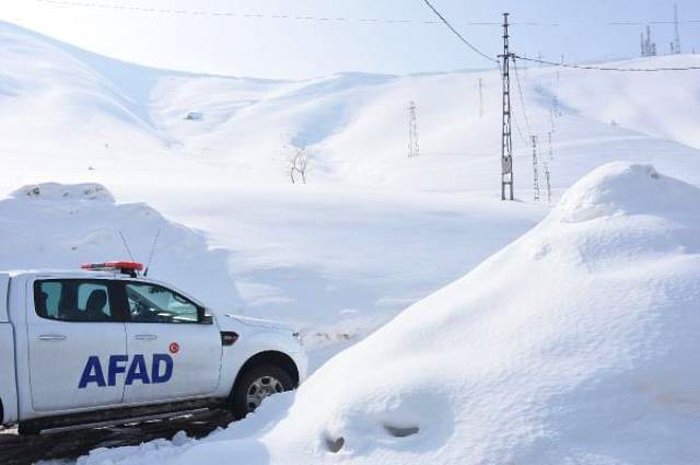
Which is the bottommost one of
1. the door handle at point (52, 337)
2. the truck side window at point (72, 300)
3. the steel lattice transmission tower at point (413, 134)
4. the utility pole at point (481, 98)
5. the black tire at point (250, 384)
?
the black tire at point (250, 384)

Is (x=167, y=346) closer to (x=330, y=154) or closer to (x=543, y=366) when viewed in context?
(x=543, y=366)

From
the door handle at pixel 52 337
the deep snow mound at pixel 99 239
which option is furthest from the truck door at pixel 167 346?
the deep snow mound at pixel 99 239

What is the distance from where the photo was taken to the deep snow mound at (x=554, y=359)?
3980mm

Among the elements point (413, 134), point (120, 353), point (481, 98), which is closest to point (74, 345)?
point (120, 353)

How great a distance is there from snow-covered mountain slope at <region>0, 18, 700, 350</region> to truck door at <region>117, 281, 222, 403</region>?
485 cm

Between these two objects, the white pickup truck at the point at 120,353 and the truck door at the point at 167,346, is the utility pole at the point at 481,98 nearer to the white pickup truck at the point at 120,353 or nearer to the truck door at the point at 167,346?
the white pickup truck at the point at 120,353

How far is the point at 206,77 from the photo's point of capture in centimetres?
16712

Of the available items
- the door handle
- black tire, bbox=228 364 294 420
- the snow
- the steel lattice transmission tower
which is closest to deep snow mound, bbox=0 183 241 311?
the snow

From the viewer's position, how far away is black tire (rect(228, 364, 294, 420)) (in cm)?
777

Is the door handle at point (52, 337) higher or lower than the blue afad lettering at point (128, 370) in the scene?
higher

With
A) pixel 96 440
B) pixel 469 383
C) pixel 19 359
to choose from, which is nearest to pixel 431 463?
pixel 469 383

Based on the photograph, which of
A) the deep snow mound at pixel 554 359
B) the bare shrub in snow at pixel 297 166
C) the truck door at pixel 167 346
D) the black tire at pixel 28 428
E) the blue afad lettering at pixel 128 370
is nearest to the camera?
the deep snow mound at pixel 554 359

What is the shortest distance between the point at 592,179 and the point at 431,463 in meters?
2.70

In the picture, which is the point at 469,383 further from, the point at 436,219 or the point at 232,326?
the point at 436,219
